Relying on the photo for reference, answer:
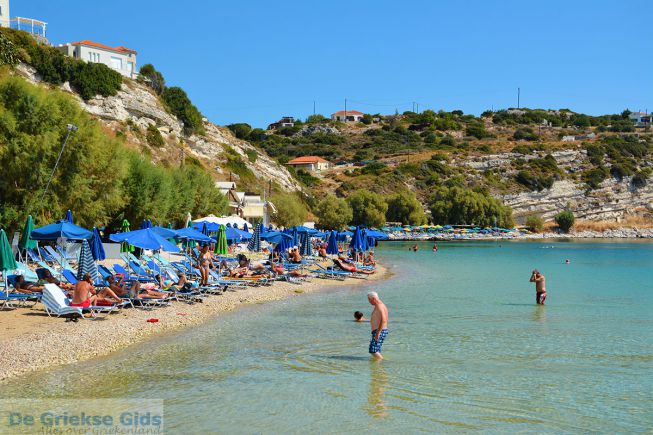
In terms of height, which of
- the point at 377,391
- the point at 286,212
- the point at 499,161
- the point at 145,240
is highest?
the point at 499,161

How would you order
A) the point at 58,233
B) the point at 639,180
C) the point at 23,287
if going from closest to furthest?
1. the point at 23,287
2. the point at 58,233
3. the point at 639,180

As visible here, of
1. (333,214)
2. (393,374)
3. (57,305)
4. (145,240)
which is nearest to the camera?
(393,374)

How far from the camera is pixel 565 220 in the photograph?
10831 centimetres

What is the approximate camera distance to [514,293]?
28.6 m

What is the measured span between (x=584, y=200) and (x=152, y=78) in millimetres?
76385

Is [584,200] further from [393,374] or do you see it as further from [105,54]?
[393,374]

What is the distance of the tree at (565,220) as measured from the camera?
10812 centimetres

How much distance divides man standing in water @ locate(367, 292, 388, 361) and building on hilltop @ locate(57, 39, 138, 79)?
62.4 m

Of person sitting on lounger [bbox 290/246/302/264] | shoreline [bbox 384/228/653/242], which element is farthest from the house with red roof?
person sitting on lounger [bbox 290/246/302/264]

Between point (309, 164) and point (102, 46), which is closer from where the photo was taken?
point (102, 46)

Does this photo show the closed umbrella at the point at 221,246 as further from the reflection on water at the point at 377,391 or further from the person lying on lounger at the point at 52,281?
the reflection on water at the point at 377,391

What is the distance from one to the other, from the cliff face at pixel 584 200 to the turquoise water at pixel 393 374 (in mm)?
93413

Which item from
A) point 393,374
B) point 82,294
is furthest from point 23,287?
point 393,374

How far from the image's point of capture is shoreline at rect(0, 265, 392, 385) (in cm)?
1202
